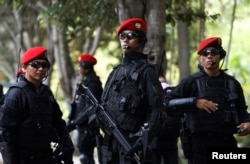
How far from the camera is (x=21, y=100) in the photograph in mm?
6332

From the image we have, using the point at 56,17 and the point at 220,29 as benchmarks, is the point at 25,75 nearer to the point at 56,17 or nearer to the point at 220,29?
the point at 56,17

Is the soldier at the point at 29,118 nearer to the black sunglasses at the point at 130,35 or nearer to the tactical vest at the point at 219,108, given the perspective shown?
the black sunglasses at the point at 130,35

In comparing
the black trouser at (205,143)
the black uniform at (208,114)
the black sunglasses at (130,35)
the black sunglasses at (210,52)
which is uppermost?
the black sunglasses at (130,35)

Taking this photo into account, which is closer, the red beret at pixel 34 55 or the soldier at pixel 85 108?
the red beret at pixel 34 55

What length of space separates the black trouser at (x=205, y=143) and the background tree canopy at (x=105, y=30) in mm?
1430

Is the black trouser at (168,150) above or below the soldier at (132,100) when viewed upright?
below

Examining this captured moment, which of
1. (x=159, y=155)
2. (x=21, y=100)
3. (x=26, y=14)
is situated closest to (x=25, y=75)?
(x=21, y=100)

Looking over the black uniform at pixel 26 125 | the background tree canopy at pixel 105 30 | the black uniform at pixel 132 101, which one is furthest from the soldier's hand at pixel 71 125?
the black uniform at pixel 132 101

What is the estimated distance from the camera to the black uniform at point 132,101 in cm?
623

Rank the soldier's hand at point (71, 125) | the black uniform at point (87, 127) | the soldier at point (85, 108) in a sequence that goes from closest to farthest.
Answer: the black uniform at point (87, 127) → the soldier at point (85, 108) → the soldier's hand at point (71, 125)

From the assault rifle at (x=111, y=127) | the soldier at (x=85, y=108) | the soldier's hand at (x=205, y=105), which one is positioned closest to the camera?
the assault rifle at (x=111, y=127)

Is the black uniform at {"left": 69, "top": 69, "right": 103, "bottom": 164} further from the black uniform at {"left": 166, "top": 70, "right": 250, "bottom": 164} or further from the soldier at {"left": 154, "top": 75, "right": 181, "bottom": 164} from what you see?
the black uniform at {"left": 166, "top": 70, "right": 250, "bottom": 164}

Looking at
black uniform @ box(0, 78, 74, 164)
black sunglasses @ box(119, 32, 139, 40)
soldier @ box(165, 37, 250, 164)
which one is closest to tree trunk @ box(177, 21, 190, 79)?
soldier @ box(165, 37, 250, 164)

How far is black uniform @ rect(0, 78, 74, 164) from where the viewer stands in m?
6.24
